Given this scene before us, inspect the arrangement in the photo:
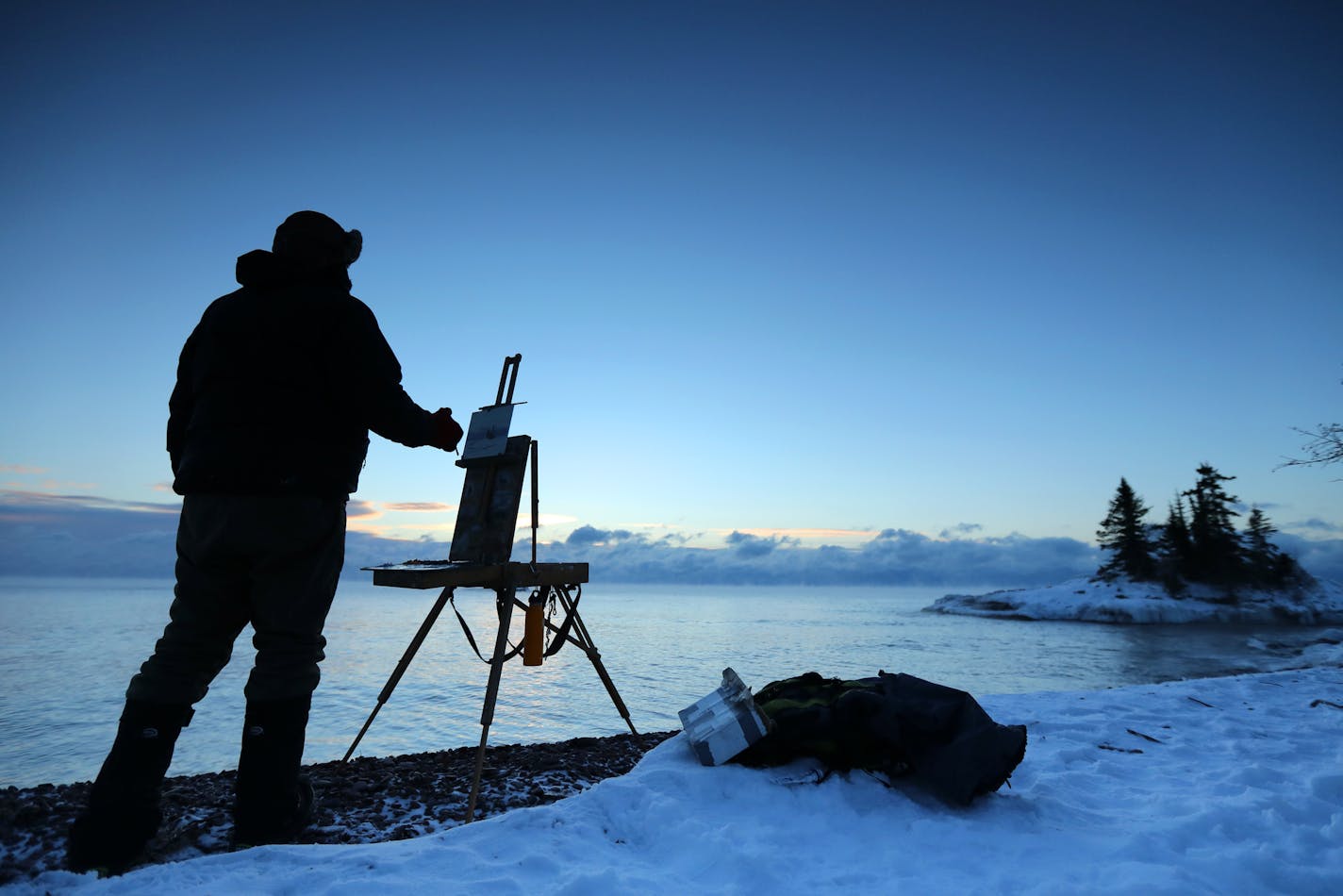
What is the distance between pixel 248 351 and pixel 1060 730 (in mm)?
6253

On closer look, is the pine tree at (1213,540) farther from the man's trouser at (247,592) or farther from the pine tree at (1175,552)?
the man's trouser at (247,592)

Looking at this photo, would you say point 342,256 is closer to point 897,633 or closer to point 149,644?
point 149,644

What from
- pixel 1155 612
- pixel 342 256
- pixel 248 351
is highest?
pixel 342 256

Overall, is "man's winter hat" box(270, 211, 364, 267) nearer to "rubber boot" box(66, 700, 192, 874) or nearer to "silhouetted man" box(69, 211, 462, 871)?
"silhouetted man" box(69, 211, 462, 871)

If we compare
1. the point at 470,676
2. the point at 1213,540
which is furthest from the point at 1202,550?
the point at 470,676

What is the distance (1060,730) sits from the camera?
5.36 meters

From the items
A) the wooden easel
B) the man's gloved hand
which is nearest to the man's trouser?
the man's gloved hand

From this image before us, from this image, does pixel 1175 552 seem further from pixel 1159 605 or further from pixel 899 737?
pixel 899 737

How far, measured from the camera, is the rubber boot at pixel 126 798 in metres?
2.54

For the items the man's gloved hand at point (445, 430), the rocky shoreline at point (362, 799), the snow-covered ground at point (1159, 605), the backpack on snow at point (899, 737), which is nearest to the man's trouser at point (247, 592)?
the man's gloved hand at point (445, 430)

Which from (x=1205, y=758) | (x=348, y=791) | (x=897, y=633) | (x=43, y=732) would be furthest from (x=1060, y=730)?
(x=897, y=633)

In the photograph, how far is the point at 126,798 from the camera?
258cm

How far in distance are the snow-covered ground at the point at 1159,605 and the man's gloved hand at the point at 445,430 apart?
63002 millimetres

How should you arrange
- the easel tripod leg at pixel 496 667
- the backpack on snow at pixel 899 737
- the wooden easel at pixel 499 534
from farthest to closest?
the wooden easel at pixel 499 534 → the easel tripod leg at pixel 496 667 → the backpack on snow at pixel 899 737
